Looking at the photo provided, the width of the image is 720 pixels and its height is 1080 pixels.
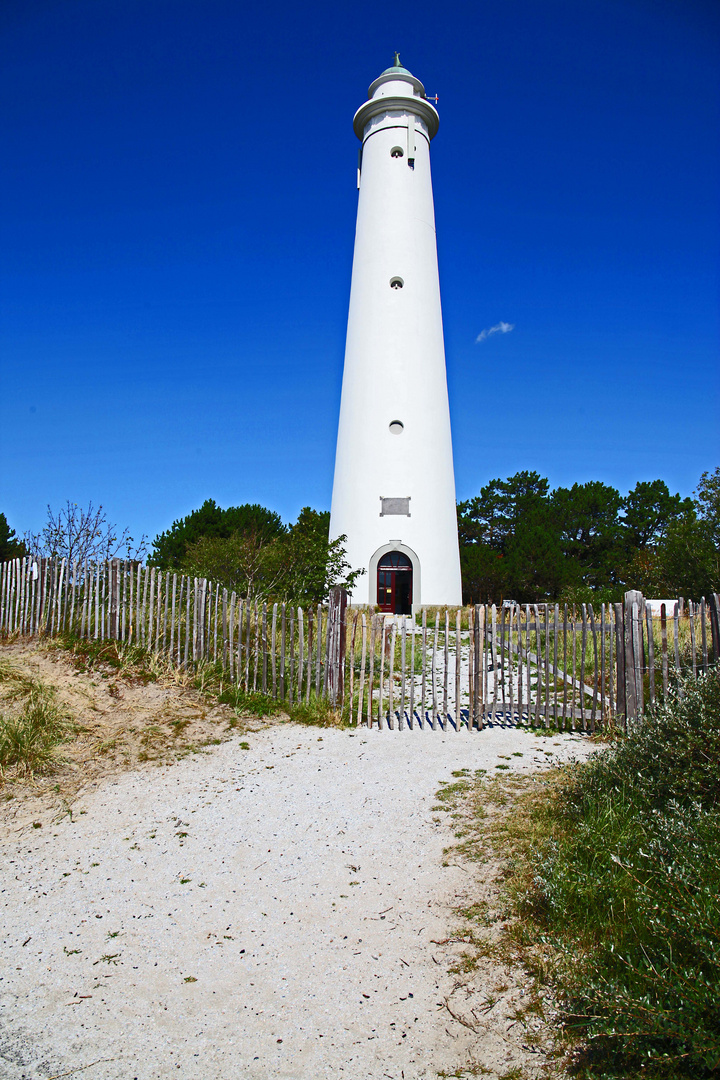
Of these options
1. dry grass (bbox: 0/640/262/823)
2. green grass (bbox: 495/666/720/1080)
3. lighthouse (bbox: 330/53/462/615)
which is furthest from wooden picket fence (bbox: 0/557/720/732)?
lighthouse (bbox: 330/53/462/615)

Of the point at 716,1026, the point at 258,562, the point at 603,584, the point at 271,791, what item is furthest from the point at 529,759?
the point at 603,584

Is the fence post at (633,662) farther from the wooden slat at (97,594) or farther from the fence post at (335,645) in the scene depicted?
the wooden slat at (97,594)

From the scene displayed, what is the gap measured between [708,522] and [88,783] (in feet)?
75.6

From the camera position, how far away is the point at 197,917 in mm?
4324

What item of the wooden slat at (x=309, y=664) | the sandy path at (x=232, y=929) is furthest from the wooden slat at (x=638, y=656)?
the wooden slat at (x=309, y=664)

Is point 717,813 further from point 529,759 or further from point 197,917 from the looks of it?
point 529,759

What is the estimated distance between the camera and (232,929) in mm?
4176

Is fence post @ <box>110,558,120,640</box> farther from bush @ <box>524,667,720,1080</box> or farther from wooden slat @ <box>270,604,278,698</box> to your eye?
bush @ <box>524,667,720,1080</box>

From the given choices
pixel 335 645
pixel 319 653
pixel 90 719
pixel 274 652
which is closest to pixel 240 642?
pixel 274 652

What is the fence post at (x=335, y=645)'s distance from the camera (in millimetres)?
9352

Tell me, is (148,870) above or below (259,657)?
below

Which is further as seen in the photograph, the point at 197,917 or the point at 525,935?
the point at 197,917

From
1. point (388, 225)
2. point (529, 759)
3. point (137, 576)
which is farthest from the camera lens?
point (388, 225)

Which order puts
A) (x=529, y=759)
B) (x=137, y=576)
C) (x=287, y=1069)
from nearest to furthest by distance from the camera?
(x=287, y=1069)
(x=529, y=759)
(x=137, y=576)
